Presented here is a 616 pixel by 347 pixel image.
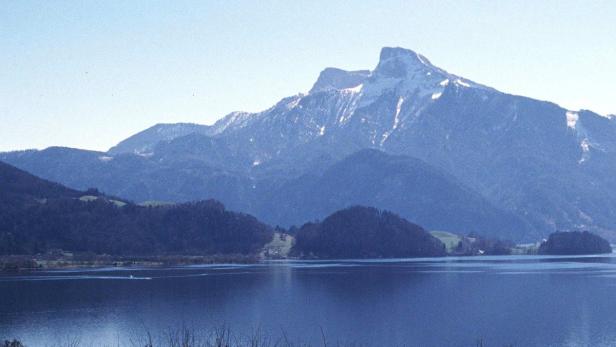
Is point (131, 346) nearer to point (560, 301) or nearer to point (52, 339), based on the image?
point (52, 339)

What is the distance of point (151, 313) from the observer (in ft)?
484

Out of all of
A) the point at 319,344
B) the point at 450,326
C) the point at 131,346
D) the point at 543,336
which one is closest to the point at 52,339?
the point at 131,346

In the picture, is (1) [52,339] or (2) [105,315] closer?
(1) [52,339]

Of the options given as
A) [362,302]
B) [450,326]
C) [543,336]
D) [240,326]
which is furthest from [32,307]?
[543,336]

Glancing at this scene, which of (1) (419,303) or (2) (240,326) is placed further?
(1) (419,303)

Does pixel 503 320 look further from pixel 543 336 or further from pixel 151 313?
pixel 151 313

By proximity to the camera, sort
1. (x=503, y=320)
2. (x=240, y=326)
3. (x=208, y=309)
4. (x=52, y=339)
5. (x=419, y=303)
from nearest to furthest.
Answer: (x=52, y=339), (x=240, y=326), (x=503, y=320), (x=208, y=309), (x=419, y=303)

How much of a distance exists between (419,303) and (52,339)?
72.2 meters

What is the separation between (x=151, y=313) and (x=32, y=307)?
864 inches

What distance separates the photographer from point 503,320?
456 ft

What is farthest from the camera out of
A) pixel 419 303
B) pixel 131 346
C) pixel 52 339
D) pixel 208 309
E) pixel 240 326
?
pixel 419 303

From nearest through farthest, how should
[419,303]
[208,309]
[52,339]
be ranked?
[52,339] < [208,309] < [419,303]

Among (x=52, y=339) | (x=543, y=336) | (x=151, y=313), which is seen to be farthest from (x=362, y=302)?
(x=52, y=339)

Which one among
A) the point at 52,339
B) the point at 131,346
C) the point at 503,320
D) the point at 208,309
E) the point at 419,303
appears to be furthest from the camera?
the point at 419,303
